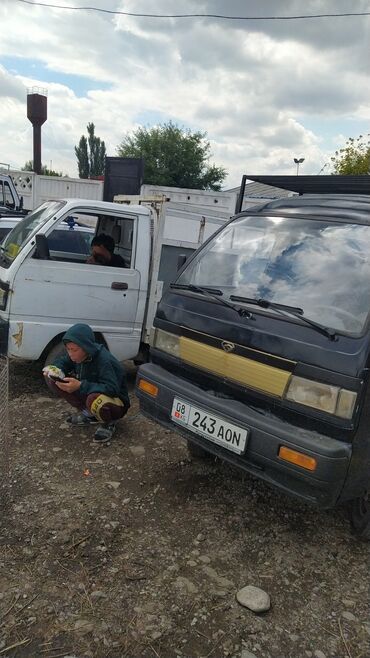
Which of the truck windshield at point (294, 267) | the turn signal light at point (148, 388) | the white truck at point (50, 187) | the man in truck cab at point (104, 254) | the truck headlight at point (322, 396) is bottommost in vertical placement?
the turn signal light at point (148, 388)

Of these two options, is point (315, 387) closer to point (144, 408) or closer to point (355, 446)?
point (355, 446)

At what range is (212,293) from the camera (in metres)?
3.04

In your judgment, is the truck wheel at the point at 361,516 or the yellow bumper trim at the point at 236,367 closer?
the yellow bumper trim at the point at 236,367

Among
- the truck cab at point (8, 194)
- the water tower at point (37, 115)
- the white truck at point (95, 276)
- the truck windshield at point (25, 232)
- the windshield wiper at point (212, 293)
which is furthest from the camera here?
the water tower at point (37, 115)

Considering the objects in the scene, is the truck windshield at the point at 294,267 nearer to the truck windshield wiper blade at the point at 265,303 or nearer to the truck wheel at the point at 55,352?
the truck windshield wiper blade at the point at 265,303

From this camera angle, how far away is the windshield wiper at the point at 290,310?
7.88 feet

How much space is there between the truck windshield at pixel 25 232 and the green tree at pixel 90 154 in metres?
60.7

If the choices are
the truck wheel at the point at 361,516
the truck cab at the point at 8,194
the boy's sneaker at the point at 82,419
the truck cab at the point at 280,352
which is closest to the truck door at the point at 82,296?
the boy's sneaker at the point at 82,419

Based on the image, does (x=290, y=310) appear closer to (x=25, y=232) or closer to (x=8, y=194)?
(x=25, y=232)

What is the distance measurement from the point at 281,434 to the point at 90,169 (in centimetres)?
6494

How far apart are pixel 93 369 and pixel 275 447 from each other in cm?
196

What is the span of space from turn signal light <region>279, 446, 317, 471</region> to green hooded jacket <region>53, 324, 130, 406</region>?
184 centimetres

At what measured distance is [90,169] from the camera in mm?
62281

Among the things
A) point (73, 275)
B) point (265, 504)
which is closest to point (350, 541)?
point (265, 504)
